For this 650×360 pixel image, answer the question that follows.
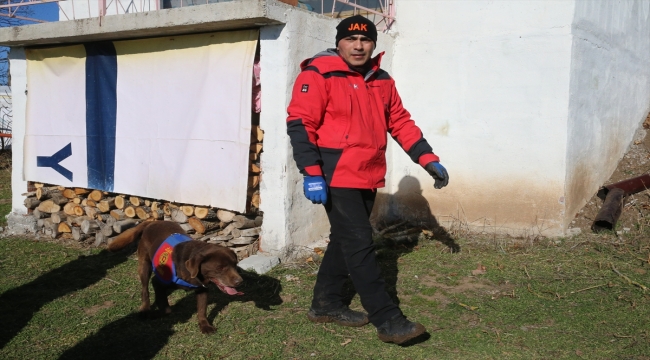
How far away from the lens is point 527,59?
625 cm

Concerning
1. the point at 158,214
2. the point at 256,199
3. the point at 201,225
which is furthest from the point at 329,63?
the point at 158,214

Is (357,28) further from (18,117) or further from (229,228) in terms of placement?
(18,117)

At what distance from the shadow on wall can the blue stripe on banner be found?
9.90ft

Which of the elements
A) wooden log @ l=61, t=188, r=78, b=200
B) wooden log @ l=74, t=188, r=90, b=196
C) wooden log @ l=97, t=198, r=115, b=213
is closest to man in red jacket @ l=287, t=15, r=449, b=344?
wooden log @ l=97, t=198, r=115, b=213

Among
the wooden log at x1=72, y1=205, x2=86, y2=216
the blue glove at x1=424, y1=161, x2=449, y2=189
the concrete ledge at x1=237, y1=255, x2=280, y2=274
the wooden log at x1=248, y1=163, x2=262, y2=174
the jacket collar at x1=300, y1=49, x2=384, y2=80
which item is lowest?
the concrete ledge at x1=237, y1=255, x2=280, y2=274

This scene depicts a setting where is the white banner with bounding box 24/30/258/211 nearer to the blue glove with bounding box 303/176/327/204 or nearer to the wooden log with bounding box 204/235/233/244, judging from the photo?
the wooden log with bounding box 204/235/233/244

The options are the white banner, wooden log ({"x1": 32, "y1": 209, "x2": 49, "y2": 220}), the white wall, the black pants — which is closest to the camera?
the black pants

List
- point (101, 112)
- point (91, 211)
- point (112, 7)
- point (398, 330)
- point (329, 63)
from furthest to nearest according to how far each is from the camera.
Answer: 1. point (112, 7)
2. point (91, 211)
3. point (101, 112)
4. point (329, 63)
5. point (398, 330)

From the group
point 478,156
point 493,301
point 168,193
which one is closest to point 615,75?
point 478,156

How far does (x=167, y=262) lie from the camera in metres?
4.18

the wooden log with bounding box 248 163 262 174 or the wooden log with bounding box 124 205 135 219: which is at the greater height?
the wooden log with bounding box 248 163 262 174

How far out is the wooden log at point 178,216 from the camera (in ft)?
20.6

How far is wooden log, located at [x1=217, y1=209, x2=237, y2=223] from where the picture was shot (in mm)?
6031

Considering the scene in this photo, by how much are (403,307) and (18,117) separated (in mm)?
5536
